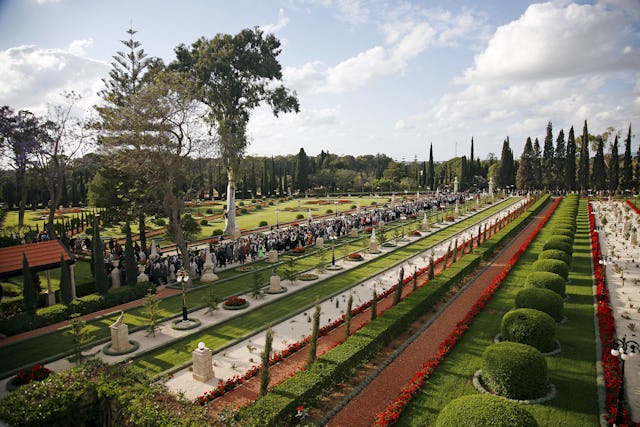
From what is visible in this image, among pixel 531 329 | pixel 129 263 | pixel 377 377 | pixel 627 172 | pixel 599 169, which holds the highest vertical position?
pixel 599 169

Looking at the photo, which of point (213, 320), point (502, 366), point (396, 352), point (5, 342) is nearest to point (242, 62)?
point (213, 320)

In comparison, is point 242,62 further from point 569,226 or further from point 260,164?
point 260,164

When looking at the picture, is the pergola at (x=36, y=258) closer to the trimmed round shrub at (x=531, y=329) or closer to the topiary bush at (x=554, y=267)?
the trimmed round shrub at (x=531, y=329)

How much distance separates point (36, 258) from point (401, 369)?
1627 centimetres

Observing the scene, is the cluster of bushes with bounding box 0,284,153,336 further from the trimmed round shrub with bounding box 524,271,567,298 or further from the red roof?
the trimmed round shrub with bounding box 524,271,567,298

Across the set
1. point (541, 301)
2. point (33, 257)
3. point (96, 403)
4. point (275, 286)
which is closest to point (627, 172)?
point (541, 301)

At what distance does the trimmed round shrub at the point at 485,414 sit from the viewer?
7117 mm

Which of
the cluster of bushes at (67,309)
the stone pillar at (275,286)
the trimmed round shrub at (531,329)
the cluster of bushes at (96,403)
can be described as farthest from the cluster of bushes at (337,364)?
the cluster of bushes at (67,309)

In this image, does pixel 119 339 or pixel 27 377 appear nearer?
pixel 27 377

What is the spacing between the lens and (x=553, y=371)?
36.1 ft

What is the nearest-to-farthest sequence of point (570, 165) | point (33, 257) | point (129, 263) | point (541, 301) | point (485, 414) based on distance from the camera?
point (485, 414) < point (541, 301) < point (33, 257) < point (129, 263) < point (570, 165)

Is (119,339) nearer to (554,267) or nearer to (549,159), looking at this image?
(554,267)

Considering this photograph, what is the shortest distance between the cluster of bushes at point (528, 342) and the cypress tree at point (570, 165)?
210 ft

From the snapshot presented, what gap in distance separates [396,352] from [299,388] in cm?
424
